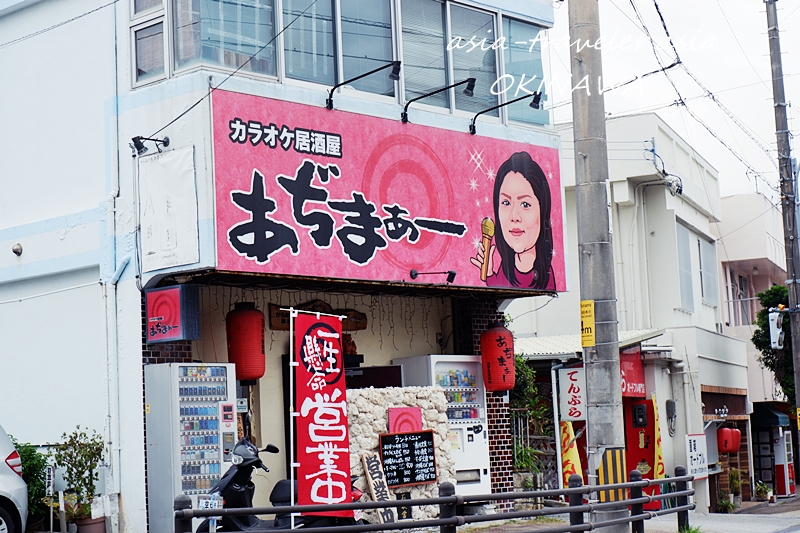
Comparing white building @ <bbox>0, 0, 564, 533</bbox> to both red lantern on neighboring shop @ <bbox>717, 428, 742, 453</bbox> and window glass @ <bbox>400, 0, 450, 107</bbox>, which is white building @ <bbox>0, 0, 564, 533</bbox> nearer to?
window glass @ <bbox>400, 0, 450, 107</bbox>

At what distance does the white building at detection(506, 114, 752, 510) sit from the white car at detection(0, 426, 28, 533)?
13901mm

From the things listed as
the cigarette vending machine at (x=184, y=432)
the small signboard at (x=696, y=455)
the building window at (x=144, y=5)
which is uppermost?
the building window at (x=144, y=5)

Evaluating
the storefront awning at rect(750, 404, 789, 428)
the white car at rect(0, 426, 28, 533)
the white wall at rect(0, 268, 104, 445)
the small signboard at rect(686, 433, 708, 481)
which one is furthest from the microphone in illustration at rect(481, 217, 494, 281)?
the storefront awning at rect(750, 404, 789, 428)

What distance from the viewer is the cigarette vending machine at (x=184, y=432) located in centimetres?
1370

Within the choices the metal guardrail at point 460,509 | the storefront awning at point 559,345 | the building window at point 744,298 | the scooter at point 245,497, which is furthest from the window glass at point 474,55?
the building window at point 744,298

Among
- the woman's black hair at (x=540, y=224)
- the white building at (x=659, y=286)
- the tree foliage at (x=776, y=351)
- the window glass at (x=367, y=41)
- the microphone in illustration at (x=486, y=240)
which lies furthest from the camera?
the tree foliage at (x=776, y=351)

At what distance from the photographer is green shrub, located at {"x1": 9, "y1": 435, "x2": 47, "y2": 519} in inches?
580

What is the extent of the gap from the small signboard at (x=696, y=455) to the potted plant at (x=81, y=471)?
15.1m

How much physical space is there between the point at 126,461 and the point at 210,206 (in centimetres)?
367

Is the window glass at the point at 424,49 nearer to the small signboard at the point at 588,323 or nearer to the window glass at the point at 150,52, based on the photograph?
the window glass at the point at 150,52

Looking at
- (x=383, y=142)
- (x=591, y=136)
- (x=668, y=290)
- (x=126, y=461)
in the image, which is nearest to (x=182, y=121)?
(x=383, y=142)

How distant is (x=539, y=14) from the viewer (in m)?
19.1

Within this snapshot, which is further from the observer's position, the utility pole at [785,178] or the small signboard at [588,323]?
the utility pole at [785,178]

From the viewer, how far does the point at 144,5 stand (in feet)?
48.3
